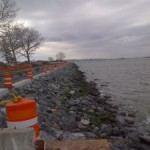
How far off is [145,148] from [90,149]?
367 centimetres

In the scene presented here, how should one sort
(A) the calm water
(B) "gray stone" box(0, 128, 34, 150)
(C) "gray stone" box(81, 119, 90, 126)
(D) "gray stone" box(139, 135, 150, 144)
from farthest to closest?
1. (A) the calm water
2. (C) "gray stone" box(81, 119, 90, 126)
3. (D) "gray stone" box(139, 135, 150, 144)
4. (B) "gray stone" box(0, 128, 34, 150)

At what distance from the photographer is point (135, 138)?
7.64 meters

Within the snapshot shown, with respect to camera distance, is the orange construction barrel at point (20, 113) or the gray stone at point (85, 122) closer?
the orange construction barrel at point (20, 113)

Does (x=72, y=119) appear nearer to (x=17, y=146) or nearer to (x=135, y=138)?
(x=135, y=138)

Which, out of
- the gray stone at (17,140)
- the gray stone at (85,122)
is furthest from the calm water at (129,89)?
the gray stone at (17,140)

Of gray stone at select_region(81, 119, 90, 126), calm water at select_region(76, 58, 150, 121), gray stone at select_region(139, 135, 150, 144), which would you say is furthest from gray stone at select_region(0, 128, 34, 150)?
calm water at select_region(76, 58, 150, 121)

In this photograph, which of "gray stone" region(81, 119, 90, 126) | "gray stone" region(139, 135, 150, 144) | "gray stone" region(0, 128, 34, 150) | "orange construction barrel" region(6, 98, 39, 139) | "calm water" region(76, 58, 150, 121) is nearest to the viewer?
"gray stone" region(0, 128, 34, 150)

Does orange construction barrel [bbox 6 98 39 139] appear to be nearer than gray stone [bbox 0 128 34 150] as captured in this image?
No

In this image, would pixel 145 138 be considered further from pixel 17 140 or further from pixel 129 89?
pixel 129 89

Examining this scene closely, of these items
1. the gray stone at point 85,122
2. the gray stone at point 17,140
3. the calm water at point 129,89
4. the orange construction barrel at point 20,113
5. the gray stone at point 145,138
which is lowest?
the calm water at point 129,89

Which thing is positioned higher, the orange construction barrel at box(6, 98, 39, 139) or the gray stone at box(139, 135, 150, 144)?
the orange construction barrel at box(6, 98, 39, 139)

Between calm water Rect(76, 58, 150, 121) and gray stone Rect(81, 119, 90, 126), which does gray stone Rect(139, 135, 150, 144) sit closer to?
gray stone Rect(81, 119, 90, 126)

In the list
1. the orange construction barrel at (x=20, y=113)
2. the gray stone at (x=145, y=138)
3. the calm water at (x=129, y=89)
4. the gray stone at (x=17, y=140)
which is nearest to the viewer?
the gray stone at (x=17, y=140)

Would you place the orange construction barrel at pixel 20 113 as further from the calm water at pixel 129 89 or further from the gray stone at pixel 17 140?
the calm water at pixel 129 89
